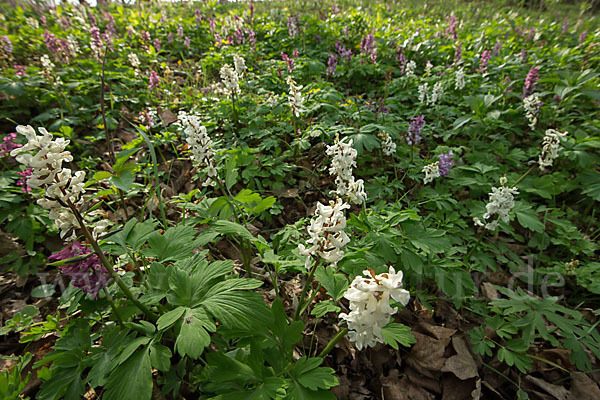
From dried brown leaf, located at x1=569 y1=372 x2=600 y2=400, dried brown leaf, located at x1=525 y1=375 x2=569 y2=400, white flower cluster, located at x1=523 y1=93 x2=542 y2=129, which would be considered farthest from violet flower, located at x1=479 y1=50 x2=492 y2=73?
dried brown leaf, located at x1=525 y1=375 x2=569 y2=400

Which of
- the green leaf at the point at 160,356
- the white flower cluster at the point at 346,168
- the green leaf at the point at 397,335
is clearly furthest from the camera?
the white flower cluster at the point at 346,168

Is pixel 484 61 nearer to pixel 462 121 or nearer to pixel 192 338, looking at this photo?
pixel 462 121

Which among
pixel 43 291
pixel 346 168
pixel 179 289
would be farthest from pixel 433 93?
pixel 43 291

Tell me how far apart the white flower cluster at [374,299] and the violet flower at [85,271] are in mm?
1239

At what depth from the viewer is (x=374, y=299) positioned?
1153mm

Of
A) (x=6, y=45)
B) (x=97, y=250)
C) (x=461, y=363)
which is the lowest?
(x=461, y=363)

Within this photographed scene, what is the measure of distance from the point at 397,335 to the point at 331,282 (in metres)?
0.44

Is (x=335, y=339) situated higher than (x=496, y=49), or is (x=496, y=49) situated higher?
(x=496, y=49)

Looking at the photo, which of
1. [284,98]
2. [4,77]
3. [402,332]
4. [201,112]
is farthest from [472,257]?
[4,77]

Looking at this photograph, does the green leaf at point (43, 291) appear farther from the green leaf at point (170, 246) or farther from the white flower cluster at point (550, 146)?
the white flower cluster at point (550, 146)

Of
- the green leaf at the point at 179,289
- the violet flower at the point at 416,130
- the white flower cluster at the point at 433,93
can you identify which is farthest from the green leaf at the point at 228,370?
the white flower cluster at the point at 433,93

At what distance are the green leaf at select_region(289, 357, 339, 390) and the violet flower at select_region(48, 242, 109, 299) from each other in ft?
3.51

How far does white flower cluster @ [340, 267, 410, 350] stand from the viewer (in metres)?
1.11

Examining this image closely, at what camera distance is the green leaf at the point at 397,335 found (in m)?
1.44
